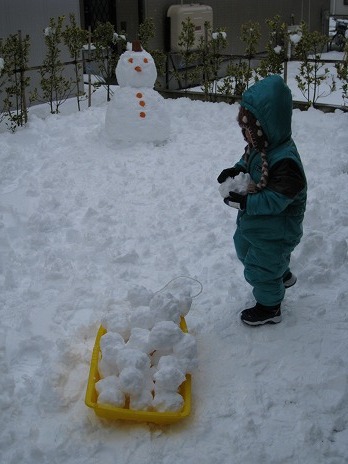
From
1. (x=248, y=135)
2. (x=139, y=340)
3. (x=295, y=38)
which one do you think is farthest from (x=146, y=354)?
(x=295, y=38)

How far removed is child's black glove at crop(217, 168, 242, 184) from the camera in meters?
3.26

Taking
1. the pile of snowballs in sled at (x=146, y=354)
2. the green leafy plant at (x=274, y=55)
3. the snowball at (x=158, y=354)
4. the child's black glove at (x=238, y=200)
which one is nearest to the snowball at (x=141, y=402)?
the pile of snowballs in sled at (x=146, y=354)

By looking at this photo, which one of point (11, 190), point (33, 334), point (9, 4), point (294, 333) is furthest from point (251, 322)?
point (9, 4)

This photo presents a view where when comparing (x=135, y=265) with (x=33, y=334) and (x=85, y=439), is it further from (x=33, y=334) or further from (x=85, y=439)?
(x=85, y=439)

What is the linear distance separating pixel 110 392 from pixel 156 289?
1.28 m

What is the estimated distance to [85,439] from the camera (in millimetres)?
2584

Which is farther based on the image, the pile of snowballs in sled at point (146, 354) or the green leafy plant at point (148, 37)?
the green leafy plant at point (148, 37)

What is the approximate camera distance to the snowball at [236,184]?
313cm

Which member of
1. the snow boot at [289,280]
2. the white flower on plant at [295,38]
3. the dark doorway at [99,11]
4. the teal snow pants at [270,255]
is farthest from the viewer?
the dark doorway at [99,11]

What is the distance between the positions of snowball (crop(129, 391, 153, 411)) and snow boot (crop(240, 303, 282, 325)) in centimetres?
94

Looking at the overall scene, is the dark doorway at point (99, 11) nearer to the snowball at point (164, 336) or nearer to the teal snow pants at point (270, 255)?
the teal snow pants at point (270, 255)

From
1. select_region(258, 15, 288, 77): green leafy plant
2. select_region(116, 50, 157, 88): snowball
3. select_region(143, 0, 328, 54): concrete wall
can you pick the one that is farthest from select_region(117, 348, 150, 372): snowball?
select_region(143, 0, 328, 54): concrete wall

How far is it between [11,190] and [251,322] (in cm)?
332

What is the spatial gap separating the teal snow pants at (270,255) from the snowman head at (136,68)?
4.57 metres
